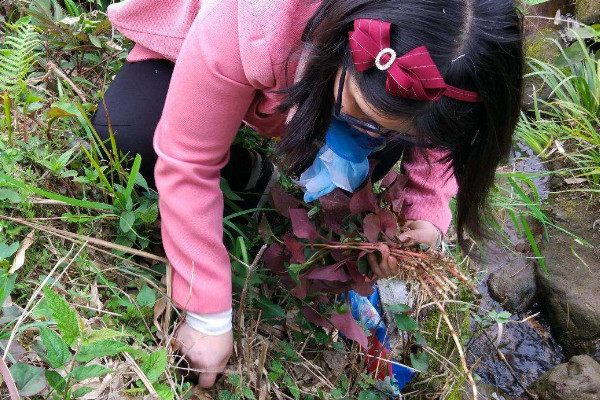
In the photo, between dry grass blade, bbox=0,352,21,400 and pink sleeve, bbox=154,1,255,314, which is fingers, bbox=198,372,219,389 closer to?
pink sleeve, bbox=154,1,255,314

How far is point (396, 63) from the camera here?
1139 mm

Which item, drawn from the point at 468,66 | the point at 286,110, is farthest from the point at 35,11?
the point at 468,66

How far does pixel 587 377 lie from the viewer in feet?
7.61

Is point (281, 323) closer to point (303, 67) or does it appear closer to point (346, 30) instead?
point (303, 67)

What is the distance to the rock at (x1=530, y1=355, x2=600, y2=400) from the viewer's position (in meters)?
2.30

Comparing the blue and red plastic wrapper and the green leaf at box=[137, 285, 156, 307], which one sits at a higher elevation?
the green leaf at box=[137, 285, 156, 307]

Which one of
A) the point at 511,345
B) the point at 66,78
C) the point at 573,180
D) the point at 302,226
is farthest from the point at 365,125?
the point at 573,180

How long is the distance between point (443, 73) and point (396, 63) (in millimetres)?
106

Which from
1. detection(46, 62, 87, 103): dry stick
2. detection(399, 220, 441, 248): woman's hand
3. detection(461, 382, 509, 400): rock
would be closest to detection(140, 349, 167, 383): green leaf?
detection(399, 220, 441, 248): woman's hand

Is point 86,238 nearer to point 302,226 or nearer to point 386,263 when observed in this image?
point 302,226

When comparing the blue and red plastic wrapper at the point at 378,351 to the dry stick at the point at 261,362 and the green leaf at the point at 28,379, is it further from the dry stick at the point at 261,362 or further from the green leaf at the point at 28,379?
the green leaf at the point at 28,379

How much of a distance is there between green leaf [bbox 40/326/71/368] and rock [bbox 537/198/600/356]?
2231 mm

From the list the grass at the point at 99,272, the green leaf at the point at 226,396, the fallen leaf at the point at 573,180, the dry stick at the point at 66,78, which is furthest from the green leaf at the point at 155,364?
the fallen leaf at the point at 573,180

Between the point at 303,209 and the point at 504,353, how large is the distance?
1.54m
